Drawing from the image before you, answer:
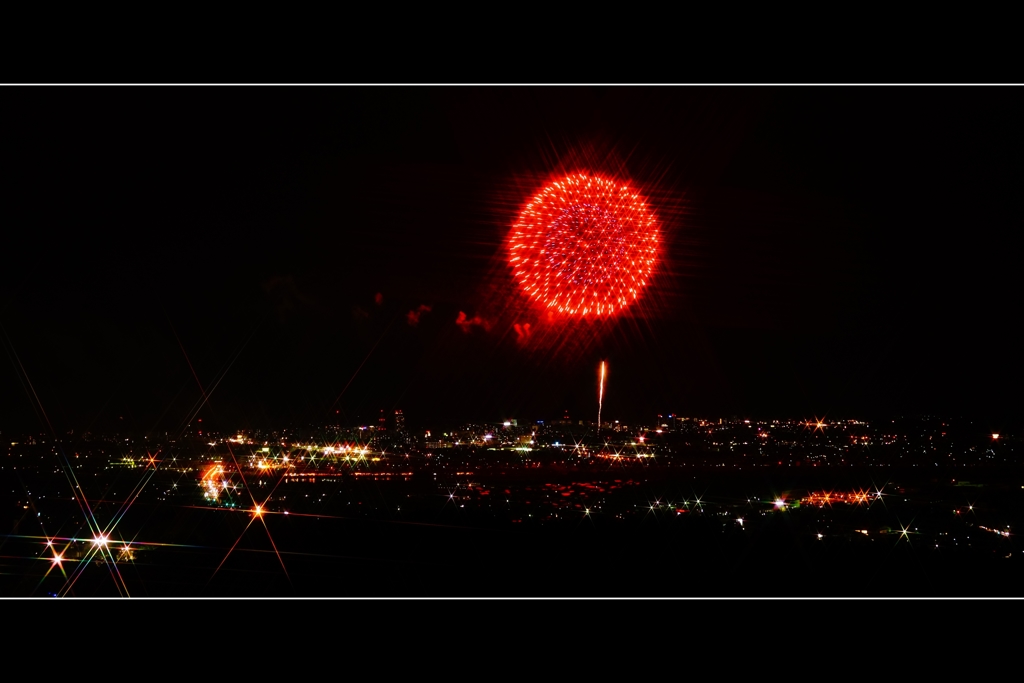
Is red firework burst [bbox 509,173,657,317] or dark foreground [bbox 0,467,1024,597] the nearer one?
dark foreground [bbox 0,467,1024,597]

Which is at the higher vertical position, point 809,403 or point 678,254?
point 678,254

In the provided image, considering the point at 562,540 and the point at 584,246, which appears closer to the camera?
the point at 562,540

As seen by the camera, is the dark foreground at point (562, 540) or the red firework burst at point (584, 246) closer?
the dark foreground at point (562, 540)

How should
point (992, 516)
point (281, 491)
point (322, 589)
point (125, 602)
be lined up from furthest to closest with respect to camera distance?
point (281, 491) < point (992, 516) < point (322, 589) < point (125, 602)

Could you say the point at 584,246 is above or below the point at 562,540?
above

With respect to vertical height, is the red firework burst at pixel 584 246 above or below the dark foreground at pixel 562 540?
above

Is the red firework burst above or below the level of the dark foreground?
above

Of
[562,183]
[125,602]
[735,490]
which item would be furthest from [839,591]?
[125,602]

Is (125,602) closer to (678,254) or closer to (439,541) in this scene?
(439,541)
